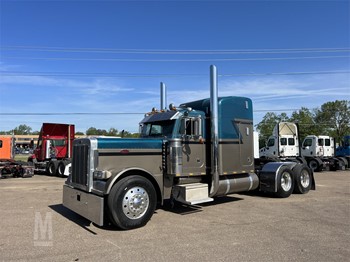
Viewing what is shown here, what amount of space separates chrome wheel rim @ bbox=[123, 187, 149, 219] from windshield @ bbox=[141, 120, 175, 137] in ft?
6.28

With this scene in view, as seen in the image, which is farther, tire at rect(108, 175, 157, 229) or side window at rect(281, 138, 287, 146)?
side window at rect(281, 138, 287, 146)

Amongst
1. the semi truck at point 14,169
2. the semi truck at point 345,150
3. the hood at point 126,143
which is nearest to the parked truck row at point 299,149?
the semi truck at point 345,150

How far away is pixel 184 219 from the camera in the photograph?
764 centimetres

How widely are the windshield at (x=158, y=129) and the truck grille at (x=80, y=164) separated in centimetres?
215

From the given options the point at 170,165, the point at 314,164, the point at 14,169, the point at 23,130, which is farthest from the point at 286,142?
the point at 23,130

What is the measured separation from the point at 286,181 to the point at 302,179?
918mm

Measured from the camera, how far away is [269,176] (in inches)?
420

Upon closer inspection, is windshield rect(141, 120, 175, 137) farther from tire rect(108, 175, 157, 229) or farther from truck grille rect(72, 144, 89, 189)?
truck grille rect(72, 144, 89, 189)

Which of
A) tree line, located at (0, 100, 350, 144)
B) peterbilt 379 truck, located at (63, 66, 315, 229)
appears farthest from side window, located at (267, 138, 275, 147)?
tree line, located at (0, 100, 350, 144)

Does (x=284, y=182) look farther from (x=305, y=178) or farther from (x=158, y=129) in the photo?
(x=158, y=129)

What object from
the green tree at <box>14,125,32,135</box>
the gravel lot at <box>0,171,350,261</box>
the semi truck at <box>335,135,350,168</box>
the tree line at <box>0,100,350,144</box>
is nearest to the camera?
the gravel lot at <box>0,171,350,261</box>

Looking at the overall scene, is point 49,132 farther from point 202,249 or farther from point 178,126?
point 202,249

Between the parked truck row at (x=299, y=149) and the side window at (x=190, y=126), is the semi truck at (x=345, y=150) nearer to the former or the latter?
the parked truck row at (x=299, y=149)

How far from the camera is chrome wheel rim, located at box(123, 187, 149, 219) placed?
669 cm
